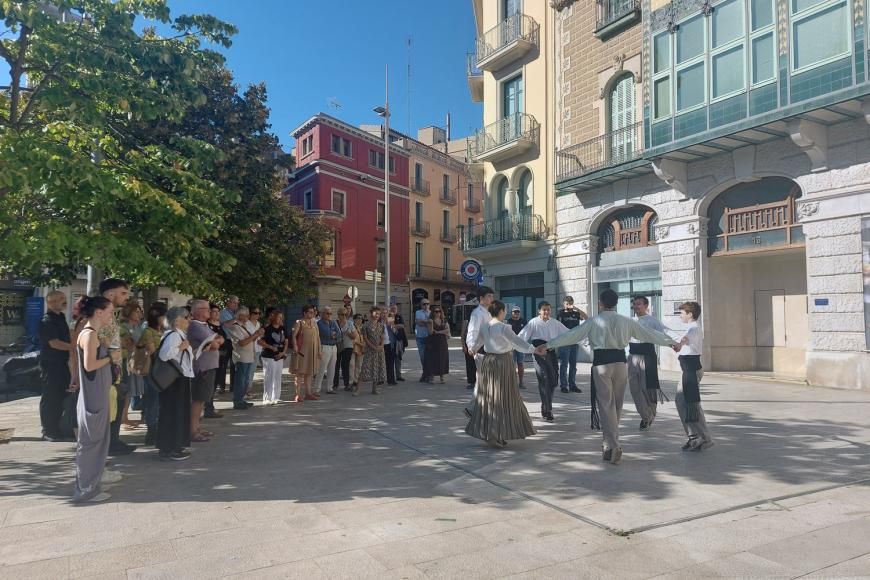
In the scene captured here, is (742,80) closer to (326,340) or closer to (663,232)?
(663,232)

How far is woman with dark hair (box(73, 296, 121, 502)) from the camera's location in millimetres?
4926

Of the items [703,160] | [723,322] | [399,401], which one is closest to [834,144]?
[703,160]

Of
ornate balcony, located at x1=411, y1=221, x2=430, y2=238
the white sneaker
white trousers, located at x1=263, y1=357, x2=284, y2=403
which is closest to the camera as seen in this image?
the white sneaker

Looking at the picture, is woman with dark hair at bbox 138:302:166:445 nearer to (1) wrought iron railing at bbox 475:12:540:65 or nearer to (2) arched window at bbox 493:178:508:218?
(2) arched window at bbox 493:178:508:218

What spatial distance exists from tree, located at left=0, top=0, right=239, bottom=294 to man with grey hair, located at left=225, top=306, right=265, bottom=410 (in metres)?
1.68

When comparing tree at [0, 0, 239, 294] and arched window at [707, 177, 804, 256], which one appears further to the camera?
arched window at [707, 177, 804, 256]

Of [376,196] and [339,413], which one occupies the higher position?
[376,196]

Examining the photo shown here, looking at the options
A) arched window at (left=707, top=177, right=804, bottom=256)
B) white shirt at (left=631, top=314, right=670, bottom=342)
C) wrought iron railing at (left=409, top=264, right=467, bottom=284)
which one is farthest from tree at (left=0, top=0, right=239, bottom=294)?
wrought iron railing at (left=409, top=264, right=467, bottom=284)

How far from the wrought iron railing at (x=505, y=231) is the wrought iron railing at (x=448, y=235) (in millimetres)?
23622

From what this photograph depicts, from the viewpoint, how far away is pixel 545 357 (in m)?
8.98

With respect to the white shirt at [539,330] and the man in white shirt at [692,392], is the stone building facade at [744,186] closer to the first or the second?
the white shirt at [539,330]

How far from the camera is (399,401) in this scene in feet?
35.0

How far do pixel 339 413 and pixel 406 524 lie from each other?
5284 mm

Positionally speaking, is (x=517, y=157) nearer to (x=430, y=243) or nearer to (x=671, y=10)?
(x=671, y=10)
